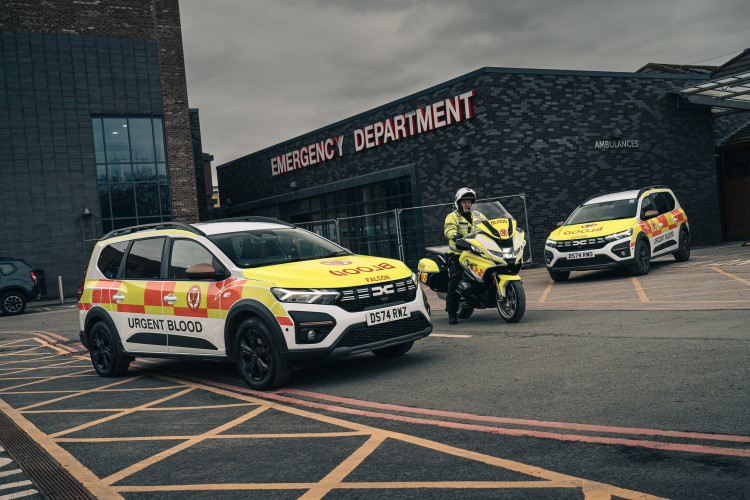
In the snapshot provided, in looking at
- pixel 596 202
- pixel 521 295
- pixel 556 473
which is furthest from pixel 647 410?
pixel 596 202

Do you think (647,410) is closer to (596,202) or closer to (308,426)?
(308,426)

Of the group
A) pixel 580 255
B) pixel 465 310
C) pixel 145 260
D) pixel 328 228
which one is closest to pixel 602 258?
pixel 580 255

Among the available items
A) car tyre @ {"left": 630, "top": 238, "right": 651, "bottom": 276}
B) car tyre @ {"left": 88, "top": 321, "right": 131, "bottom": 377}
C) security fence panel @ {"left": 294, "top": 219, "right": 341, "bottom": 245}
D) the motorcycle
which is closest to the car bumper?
car tyre @ {"left": 630, "top": 238, "right": 651, "bottom": 276}

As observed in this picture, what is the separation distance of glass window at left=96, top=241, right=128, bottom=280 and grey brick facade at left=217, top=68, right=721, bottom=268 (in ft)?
43.5

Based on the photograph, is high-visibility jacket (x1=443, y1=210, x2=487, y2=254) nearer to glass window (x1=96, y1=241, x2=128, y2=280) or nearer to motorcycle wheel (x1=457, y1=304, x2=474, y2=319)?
motorcycle wheel (x1=457, y1=304, x2=474, y2=319)

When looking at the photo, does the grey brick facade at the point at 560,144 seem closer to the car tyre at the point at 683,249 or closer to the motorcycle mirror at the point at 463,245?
the car tyre at the point at 683,249

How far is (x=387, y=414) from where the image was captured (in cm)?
533

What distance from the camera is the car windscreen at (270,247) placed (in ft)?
23.3

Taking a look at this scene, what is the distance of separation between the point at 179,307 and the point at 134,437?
219cm

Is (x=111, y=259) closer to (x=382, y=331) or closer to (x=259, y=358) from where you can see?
(x=259, y=358)

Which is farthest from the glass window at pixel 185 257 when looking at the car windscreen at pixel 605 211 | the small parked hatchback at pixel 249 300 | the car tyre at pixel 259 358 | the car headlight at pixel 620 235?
the car windscreen at pixel 605 211

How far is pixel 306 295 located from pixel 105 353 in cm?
359

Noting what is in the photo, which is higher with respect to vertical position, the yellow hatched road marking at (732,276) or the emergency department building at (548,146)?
the emergency department building at (548,146)

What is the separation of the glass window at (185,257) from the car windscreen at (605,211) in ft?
32.1
